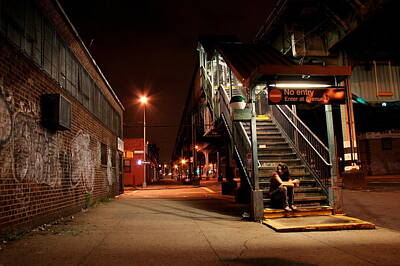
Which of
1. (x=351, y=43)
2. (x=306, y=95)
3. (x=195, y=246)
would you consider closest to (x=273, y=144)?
(x=306, y=95)

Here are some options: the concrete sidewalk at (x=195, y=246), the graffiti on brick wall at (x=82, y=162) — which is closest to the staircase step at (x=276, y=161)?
the concrete sidewalk at (x=195, y=246)

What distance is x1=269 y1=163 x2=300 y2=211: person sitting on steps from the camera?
8914 millimetres

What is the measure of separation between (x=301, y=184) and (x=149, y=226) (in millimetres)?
5068

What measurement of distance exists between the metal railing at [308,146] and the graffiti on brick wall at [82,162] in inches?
300

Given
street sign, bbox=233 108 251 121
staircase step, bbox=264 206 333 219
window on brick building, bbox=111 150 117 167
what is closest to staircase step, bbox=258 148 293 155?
street sign, bbox=233 108 251 121

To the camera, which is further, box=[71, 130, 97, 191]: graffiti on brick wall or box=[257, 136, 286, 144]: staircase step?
box=[257, 136, 286, 144]: staircase step

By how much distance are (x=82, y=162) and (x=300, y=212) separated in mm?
7537

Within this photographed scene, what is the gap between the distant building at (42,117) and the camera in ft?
21.1

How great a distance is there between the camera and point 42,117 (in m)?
8.09

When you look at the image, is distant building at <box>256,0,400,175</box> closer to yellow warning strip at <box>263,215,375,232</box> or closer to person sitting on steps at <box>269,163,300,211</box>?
person sitting on steps at <box>269,163,300,211</box>

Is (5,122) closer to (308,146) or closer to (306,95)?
(306,95)

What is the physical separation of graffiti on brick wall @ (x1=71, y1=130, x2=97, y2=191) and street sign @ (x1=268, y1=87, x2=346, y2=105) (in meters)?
6.57

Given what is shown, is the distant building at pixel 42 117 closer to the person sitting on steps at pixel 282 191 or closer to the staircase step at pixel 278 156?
the person sitting on steps at pixel 282 191

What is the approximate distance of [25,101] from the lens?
717 cm
